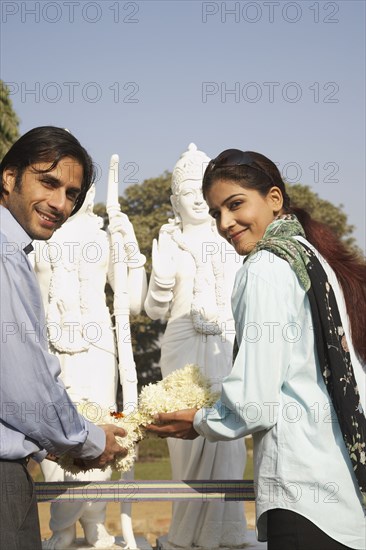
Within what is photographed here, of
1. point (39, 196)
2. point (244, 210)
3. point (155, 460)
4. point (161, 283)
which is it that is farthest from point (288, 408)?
point (155, 460)

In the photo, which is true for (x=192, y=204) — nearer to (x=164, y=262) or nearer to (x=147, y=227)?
(x=164, y=262)

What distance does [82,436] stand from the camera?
2.98 m

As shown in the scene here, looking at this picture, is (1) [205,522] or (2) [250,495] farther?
(1) [205,522]

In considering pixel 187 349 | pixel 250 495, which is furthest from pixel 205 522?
pixel 250 495

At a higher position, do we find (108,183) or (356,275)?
(108,183)

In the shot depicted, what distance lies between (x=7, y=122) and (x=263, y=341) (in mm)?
15025

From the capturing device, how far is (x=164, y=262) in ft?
24.3

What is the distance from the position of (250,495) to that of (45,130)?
65.0 inches

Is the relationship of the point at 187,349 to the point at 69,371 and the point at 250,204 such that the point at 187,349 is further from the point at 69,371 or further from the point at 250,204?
the point at 250,204

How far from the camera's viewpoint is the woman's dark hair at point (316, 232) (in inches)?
119

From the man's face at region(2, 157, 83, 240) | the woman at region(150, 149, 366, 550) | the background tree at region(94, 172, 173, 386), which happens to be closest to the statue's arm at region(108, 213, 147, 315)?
the man's face at region(2, 157, 83, 240)

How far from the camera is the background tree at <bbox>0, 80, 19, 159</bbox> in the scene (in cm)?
1686

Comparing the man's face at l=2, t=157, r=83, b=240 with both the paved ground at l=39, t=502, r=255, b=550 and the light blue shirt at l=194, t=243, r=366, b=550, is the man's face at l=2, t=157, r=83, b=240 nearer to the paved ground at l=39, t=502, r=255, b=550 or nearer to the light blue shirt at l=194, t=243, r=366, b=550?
the light blue shirt at l=194, t=243, r=366, b=550

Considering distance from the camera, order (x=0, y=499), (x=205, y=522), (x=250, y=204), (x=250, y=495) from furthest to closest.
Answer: (x=205, y=522)
(x=250, y=495)
(x=250, y=204)
(x=0, y=499)
